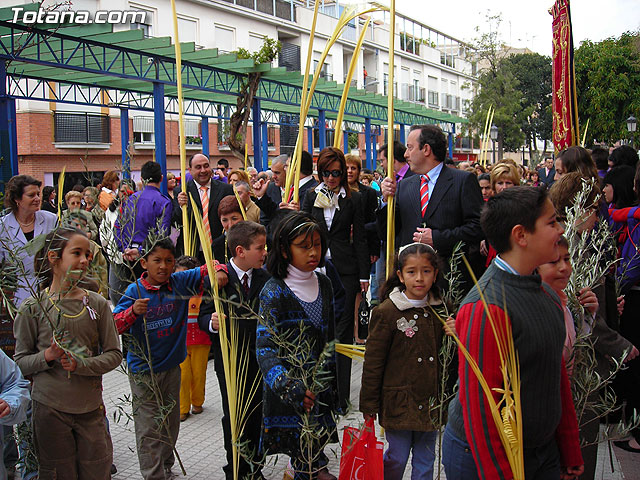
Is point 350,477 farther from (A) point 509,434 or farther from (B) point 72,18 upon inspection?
(B) point 72,18

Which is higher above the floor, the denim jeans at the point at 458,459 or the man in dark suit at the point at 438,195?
the man in dark suit at the point at 438,195

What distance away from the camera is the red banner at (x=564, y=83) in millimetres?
6535

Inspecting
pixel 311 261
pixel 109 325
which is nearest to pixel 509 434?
pixel 311 261

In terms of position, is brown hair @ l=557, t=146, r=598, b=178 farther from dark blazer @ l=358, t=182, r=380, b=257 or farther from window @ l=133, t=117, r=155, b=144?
window @ l=133, t=117, r=155, b=144

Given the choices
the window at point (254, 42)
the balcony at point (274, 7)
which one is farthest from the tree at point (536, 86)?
the window at point (254, 42)

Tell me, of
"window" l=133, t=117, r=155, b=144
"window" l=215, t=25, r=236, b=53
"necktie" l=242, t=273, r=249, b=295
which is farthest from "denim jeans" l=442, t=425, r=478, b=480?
"window" l=215, t=25, r=236, b=53

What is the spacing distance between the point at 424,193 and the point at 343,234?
0.96 meters

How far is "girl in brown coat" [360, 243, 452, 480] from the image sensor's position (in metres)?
3.30

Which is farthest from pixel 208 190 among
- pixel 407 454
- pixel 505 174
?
pixel 407 454

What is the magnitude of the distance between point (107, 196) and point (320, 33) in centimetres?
2624

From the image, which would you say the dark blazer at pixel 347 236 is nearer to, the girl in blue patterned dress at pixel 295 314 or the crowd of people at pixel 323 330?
the crowd of people at pixel 323 330

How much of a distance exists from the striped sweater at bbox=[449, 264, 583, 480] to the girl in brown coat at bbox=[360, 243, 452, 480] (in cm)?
94

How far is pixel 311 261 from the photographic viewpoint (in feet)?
10.6

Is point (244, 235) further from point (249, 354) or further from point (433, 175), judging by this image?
point (433, 175)
